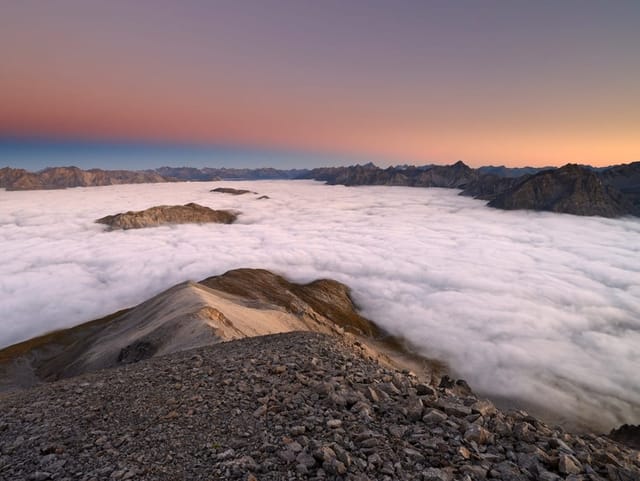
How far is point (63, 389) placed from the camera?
17.0 meters

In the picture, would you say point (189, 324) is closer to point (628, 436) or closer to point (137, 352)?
point (137, 352)

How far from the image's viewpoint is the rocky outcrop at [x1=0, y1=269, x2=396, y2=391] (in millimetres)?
42375

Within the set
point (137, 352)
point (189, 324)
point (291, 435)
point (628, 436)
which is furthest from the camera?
point (628, 436)

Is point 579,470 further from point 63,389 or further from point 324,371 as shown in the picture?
point 63,389

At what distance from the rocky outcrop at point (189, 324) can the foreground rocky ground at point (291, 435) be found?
19613 mm

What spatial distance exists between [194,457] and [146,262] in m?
160

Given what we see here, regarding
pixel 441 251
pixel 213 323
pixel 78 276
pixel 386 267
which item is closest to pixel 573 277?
pixel 441 251

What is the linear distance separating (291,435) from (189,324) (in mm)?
35880

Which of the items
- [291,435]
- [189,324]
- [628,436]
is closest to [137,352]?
[189,324]

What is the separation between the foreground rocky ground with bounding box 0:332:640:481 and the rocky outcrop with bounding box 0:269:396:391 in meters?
19.6

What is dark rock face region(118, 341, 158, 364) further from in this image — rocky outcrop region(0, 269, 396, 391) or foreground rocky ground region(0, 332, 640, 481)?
foreground rocky ground region(0, 332, 640, 481)

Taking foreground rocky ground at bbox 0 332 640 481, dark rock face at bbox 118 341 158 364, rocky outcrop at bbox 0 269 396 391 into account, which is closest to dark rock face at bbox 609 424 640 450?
rocky outcrop at bbox 0 269 396 391

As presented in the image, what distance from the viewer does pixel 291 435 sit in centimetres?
984

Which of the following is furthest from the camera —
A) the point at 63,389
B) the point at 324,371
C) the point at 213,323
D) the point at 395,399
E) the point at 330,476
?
the point at 213,323
